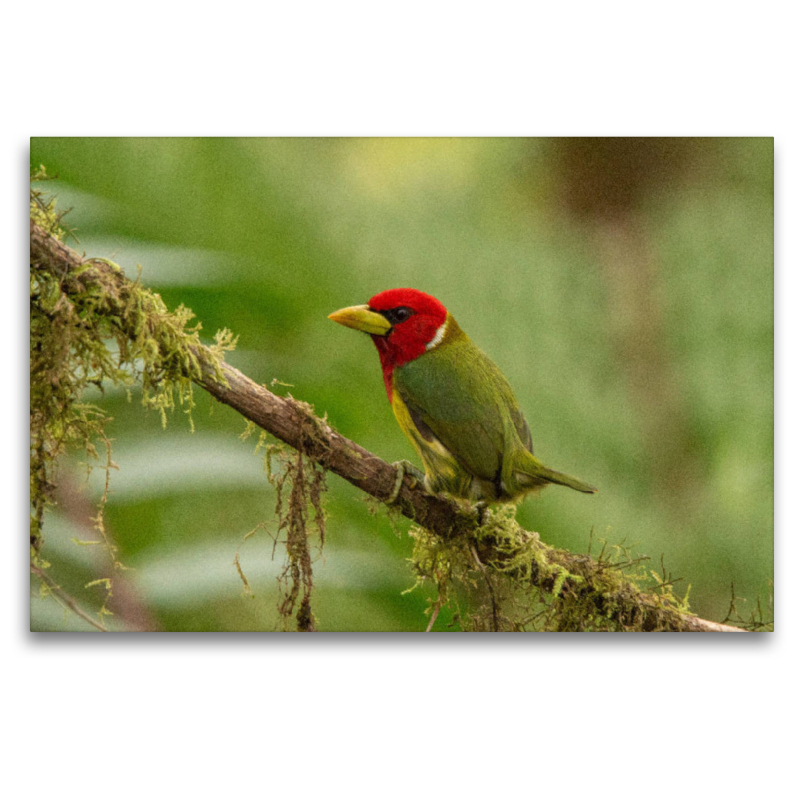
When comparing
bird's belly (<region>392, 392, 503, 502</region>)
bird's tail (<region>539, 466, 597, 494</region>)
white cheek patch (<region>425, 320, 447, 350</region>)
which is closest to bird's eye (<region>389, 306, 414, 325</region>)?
white cheek patch (<region>425, 320, 447, 350</region>)

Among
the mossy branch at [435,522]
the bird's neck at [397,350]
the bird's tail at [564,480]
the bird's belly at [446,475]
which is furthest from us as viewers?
the bird's neck at [397,350]

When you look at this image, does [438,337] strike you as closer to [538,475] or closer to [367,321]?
[367,321]

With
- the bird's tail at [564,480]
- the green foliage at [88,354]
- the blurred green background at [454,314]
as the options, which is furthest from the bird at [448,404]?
the green foliage at [88,354]

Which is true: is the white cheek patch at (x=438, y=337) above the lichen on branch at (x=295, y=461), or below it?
above

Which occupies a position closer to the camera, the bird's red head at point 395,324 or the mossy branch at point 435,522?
the mossy branch at point 435,522

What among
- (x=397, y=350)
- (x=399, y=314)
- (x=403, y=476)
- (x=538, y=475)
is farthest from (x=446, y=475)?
(x=399, y=314)

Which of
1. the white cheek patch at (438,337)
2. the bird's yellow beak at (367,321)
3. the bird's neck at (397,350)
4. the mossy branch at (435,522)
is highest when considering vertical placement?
the bird's yellow beak at (367,321)

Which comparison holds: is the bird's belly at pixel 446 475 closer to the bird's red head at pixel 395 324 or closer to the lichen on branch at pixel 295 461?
the lichen on branch at pixel 295 461

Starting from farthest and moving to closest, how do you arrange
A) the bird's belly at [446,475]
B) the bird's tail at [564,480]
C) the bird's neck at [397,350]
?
the bird's neck at [397,350]
the bird's belly at [446,475]
the bird's tail at [564,480]
